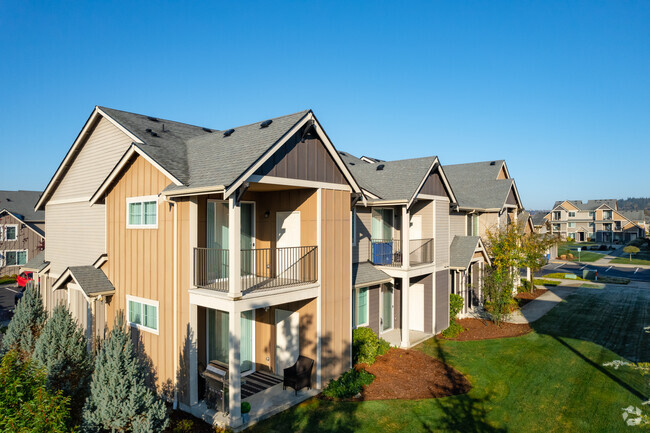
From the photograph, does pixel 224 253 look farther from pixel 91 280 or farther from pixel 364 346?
pixel 364 346

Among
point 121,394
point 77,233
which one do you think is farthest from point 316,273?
point 77,233

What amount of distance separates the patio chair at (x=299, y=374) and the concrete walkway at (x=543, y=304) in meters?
13.5

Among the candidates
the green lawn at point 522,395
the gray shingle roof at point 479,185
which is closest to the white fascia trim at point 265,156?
the green lawn at point 522,395

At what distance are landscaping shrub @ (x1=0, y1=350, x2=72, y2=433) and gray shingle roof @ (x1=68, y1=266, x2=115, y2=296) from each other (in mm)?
6142

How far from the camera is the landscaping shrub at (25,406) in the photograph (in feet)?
20.2

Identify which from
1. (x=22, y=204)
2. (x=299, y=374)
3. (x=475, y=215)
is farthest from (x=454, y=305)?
(x=22, y=204)

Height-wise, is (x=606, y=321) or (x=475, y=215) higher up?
(x=475, y=215)

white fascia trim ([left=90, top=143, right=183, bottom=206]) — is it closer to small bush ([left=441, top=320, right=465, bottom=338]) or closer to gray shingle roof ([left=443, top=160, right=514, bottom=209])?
small bush ([left=441, top=320, right=465, bottom=338])

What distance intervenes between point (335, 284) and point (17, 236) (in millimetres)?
38529

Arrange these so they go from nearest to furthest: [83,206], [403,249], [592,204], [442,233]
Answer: [83,206] < [403,249] < [442,233] < [592,204]

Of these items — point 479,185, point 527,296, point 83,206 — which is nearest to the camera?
point 83,206

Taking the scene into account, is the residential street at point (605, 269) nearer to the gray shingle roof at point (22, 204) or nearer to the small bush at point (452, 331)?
the small bush at point (452, 331)

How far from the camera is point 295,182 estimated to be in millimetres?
11773

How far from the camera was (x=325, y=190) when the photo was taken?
12797mm
